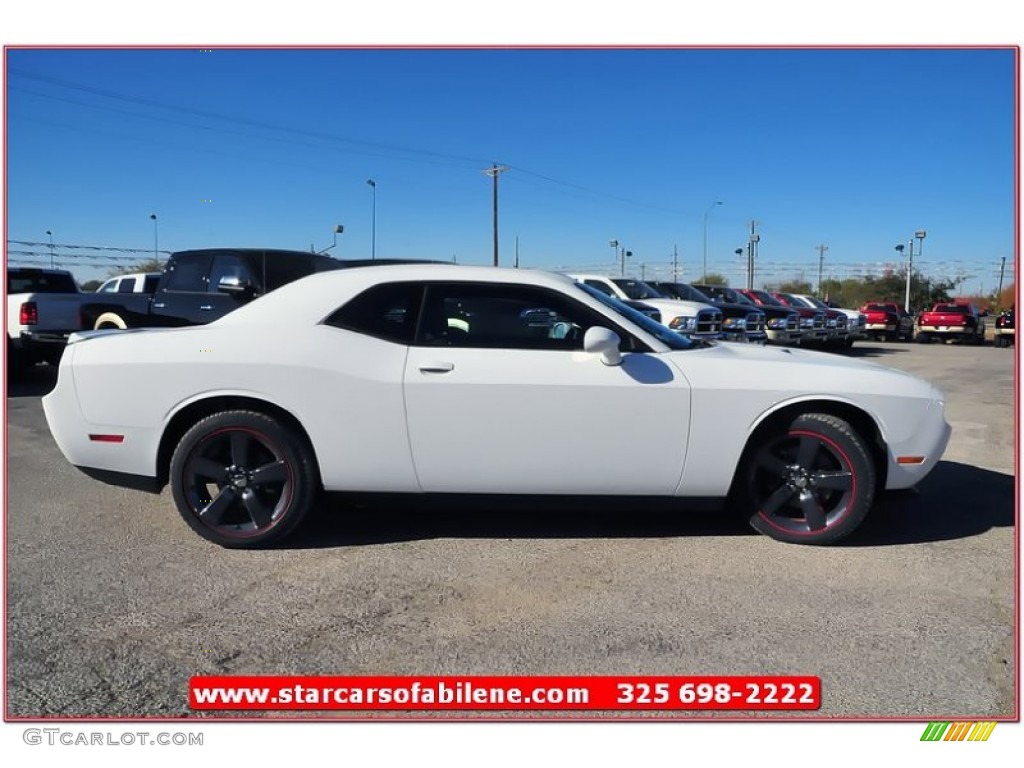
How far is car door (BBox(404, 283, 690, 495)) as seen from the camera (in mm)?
3688

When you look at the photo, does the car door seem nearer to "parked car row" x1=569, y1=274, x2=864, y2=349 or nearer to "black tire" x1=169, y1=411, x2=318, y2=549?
"black tire" x1=169, y1=411, x2=318, y2=549

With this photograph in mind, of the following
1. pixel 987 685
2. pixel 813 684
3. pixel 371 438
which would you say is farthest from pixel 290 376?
pixel 987 685

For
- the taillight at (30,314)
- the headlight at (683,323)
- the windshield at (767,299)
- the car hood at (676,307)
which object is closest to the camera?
the taillight at (30,314)

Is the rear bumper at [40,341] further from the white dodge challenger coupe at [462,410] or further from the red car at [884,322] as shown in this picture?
the red car at [884,322]

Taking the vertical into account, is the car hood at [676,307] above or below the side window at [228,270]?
below

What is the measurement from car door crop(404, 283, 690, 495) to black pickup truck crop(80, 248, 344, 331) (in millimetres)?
5118

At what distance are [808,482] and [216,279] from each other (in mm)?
6972

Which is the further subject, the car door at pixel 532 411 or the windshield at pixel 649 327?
the windshield at pixel 649 327

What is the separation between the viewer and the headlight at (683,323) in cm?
1273

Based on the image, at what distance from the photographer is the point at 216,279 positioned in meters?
8.71

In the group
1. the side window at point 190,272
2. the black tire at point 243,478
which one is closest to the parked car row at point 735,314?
the side window at point 190,272

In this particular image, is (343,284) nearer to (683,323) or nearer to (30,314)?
(30,314)

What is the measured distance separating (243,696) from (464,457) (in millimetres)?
1517

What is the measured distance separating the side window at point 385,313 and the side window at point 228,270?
17.0ft
